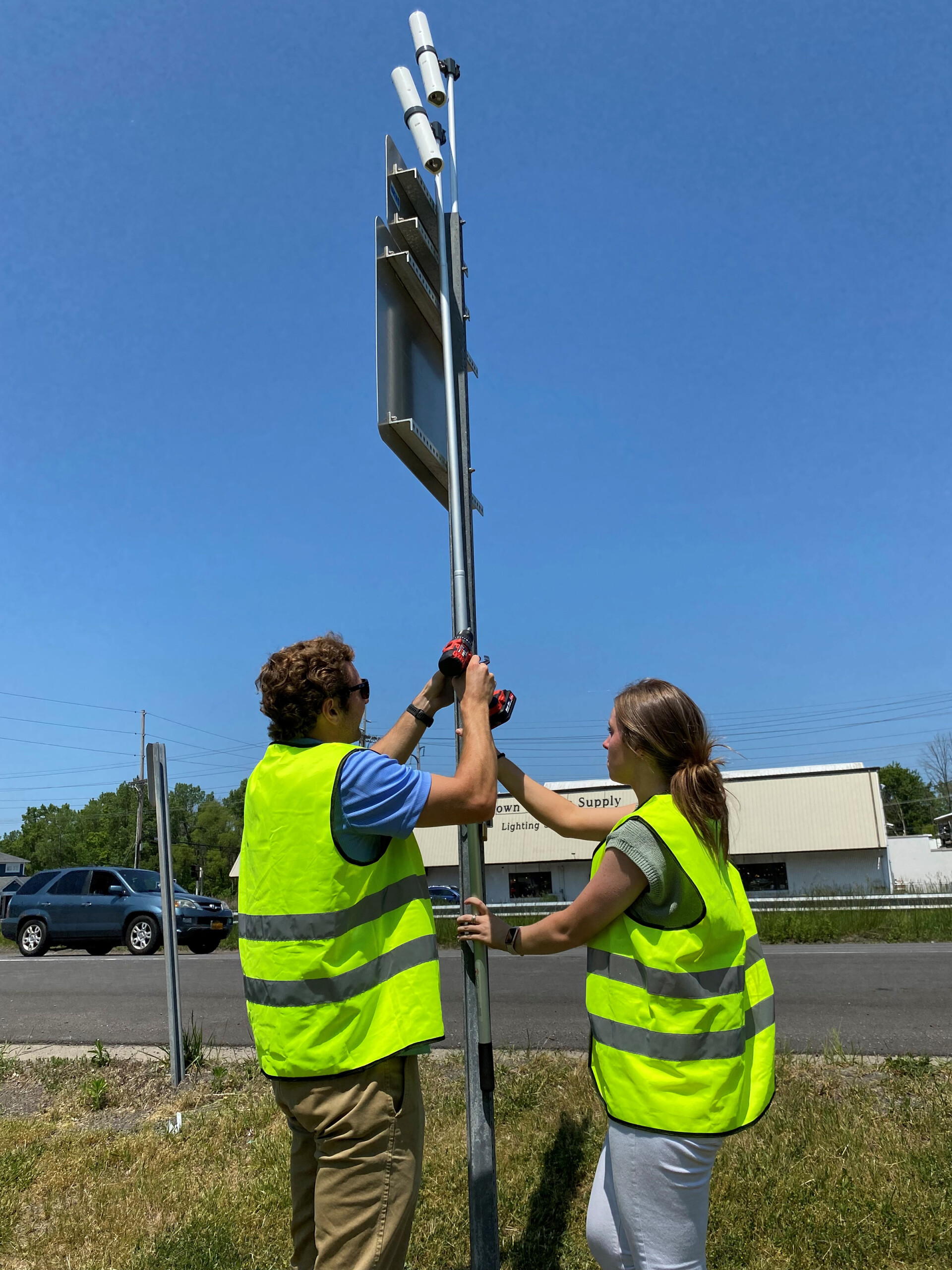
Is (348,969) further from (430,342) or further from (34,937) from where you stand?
(34,937)

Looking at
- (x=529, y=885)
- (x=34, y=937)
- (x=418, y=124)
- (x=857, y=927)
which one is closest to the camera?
(x=418, y=124)

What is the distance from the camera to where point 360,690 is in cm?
263

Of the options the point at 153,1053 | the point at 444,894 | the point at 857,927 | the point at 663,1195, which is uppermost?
the point at 663,1195

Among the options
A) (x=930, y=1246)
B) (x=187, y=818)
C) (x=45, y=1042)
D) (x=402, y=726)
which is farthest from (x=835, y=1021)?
(x=187, y=818)

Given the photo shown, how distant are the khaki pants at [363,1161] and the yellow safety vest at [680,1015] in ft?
1.66

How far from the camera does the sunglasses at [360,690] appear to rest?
8.39 feet

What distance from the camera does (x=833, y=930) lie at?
14.5m

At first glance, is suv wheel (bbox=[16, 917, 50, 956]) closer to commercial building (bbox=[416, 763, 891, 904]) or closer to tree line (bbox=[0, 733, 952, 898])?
commercial building (bbox=[416, 763, 891, 904])

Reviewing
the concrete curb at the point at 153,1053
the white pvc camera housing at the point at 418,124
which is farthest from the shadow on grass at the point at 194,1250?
Result: the white pvc camera housing at the point at 418,124

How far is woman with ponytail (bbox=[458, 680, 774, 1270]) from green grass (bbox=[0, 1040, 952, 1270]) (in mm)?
1492

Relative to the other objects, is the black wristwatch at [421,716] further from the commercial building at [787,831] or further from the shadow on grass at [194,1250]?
the commercial building at [787,831]

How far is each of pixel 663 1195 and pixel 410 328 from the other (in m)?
2.85

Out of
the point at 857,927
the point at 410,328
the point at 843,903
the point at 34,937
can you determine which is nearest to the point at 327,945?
the point at 410,328

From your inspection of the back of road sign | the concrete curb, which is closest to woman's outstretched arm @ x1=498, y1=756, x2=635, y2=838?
the back of road sign
